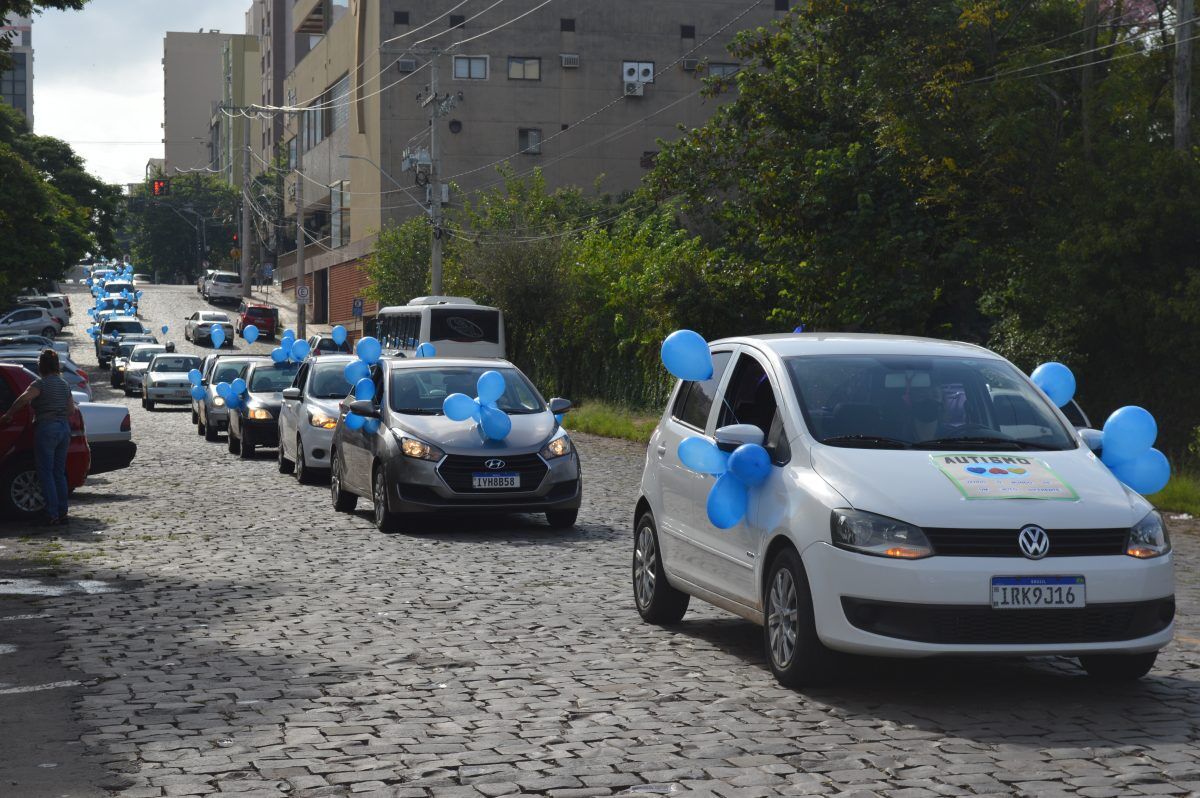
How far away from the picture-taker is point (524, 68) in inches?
3076

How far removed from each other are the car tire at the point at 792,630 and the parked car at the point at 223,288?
318ft

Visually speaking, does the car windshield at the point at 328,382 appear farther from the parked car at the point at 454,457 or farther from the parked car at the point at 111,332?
the parked car at the point at 111,332

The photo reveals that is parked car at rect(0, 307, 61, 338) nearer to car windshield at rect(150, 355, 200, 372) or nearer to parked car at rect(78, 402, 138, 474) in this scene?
car windshield at rect(150, 355, 200, 372)

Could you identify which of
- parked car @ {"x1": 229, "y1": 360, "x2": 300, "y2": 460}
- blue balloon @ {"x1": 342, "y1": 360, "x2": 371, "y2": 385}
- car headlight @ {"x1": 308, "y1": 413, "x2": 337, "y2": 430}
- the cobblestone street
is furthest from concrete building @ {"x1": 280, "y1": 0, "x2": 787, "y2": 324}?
the cobblestone street

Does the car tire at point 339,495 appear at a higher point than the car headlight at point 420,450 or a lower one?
lower

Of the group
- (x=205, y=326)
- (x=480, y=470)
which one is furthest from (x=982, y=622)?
(x=205, y=326)

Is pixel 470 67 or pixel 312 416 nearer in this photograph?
pixel 312 416

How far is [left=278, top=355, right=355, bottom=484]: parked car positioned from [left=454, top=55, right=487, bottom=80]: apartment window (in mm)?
55603

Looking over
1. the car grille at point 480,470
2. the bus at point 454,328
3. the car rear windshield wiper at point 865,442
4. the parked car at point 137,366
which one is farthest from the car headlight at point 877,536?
the parked car at point 137,366

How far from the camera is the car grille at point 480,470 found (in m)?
15.3

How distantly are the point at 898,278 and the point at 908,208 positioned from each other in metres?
1.25

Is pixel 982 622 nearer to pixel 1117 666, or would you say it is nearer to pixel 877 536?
pixel 877 536

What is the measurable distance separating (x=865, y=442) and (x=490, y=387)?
7.68m

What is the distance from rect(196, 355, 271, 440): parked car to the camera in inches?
1281
